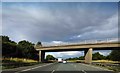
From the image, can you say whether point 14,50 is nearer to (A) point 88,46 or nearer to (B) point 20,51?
(B) point 20,51

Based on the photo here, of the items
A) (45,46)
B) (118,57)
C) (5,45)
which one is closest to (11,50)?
(5,45)

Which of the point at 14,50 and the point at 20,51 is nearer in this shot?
the point at 14,50

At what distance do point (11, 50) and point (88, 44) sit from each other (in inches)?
1010

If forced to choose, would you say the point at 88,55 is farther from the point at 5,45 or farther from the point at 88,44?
the point at 5,45

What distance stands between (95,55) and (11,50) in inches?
4316

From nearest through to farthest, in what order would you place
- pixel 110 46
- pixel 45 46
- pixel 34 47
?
pixel 110 46, pixel 45 46, pixel 34 47

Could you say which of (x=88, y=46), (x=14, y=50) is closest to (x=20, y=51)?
(x=14, y=50)

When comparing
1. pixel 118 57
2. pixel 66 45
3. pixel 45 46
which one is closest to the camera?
pixel 66 45

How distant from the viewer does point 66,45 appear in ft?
287

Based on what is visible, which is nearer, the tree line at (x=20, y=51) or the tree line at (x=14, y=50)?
the tree line at (x=14, y=50)

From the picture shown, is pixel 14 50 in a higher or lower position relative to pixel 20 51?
higher

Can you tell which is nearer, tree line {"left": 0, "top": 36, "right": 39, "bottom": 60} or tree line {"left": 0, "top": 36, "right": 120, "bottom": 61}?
tree line {"left": 0, "top": 36, "right": 39, "bottom": 60}

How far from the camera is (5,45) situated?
80.8m

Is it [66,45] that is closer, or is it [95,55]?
[66,45]
